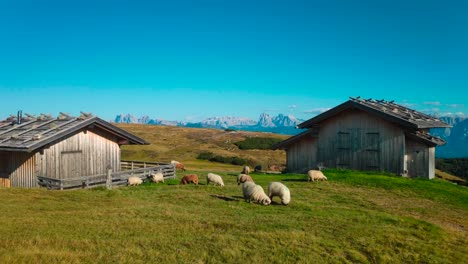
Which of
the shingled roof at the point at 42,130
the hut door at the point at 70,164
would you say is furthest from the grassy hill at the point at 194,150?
the hut door at the point at 70,164

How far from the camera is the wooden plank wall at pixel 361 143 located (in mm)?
34531

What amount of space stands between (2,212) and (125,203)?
5.39 metres

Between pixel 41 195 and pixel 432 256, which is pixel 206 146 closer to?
pixel 41 195

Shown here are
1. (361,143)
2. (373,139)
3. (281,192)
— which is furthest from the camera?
(361,143)

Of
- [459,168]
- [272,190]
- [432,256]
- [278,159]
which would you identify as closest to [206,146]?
[278,159]

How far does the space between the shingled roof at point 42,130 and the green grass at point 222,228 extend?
4537 millimetres

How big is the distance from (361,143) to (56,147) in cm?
2462

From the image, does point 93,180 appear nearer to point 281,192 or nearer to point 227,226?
point 281,192

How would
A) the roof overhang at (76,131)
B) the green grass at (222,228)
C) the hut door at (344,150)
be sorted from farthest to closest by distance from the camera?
the hut door at (344,150)
the roof overhang at (76,131)
the green grass at (222,228)

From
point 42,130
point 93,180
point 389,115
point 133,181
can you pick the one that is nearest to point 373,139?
point 389,115

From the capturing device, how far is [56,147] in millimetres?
28297

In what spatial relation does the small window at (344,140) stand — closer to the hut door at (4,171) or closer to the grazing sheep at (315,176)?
the grazing sheep at (315,176)

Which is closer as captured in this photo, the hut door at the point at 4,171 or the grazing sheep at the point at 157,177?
the hut door at the point at 4,171

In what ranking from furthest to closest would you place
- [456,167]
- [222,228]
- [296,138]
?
[456,167], [296,138], [222,228]
